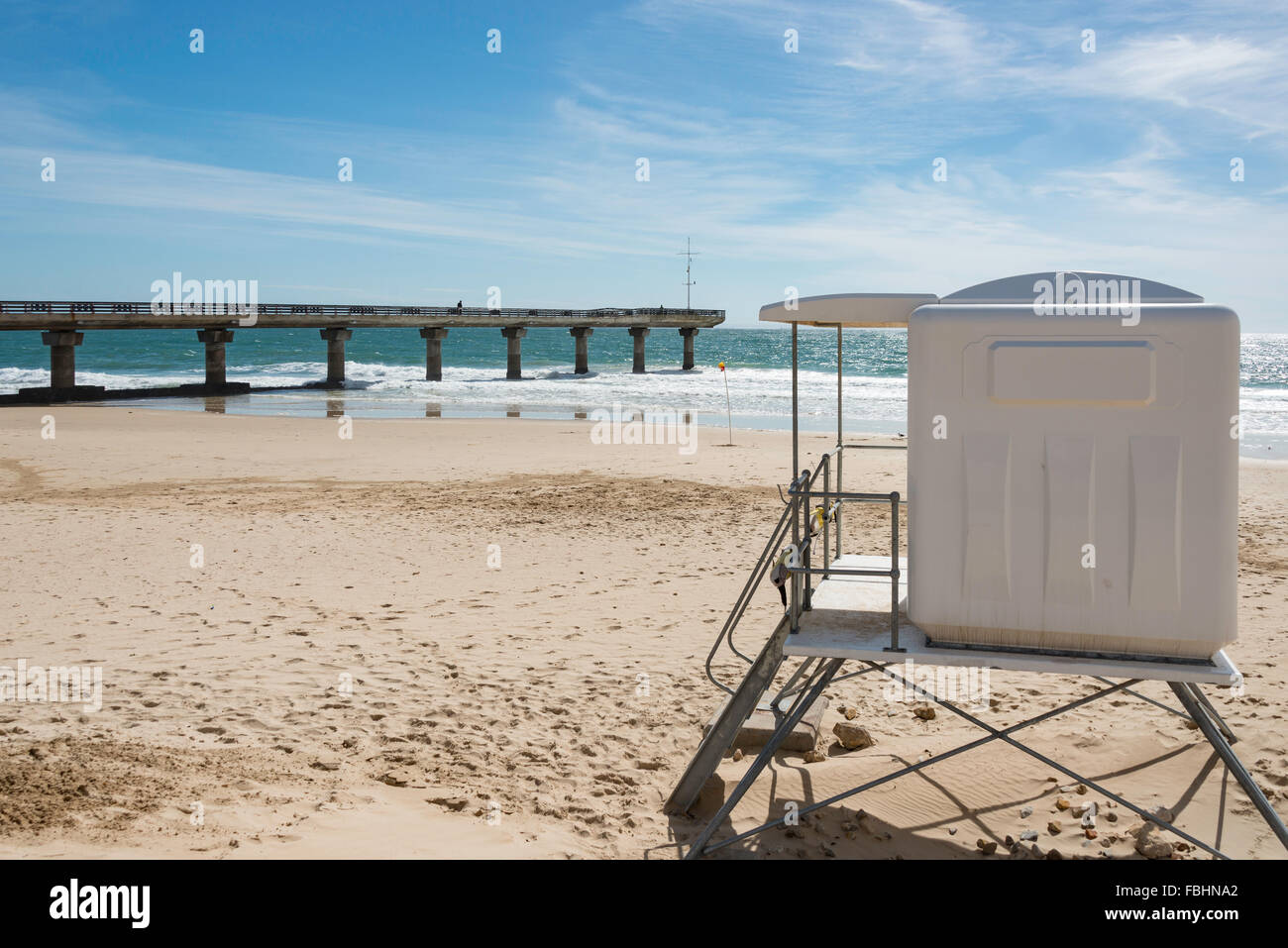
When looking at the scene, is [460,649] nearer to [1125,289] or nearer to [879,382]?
[1125,289]

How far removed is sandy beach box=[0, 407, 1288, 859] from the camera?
5.44 meters

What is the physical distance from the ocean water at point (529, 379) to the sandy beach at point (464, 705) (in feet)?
63.1

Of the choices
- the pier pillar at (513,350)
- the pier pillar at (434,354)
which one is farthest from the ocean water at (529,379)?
the pier pillar at (513,350)

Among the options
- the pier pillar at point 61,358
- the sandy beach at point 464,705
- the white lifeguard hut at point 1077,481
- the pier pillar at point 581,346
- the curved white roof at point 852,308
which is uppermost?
the pier pillar at point 581,346

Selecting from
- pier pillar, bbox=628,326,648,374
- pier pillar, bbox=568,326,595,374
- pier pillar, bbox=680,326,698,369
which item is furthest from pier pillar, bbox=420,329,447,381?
pier pillar, bbox=680,326,698,369

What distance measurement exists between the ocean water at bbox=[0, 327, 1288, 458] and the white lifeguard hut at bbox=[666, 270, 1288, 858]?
2260 cm

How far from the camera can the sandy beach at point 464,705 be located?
5.44 meters

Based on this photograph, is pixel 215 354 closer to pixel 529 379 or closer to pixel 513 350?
pixel 513 350

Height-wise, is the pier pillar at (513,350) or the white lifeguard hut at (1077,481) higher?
the pier pillar at (513,350)

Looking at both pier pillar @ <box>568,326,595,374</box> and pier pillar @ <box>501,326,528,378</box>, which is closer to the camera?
pier pillar @ <box>501,326,528,378</box>

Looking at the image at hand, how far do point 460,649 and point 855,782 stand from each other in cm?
377

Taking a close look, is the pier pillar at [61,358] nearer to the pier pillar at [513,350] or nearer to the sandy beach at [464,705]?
the pier pillar at [513,350]

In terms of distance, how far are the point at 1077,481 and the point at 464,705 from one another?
184 inches

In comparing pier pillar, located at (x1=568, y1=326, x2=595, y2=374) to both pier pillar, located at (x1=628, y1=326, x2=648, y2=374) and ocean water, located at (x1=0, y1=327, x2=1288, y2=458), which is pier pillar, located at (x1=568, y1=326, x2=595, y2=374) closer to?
ocean water, located at (x1=0, y1=327, x2=1288, y2=458)
